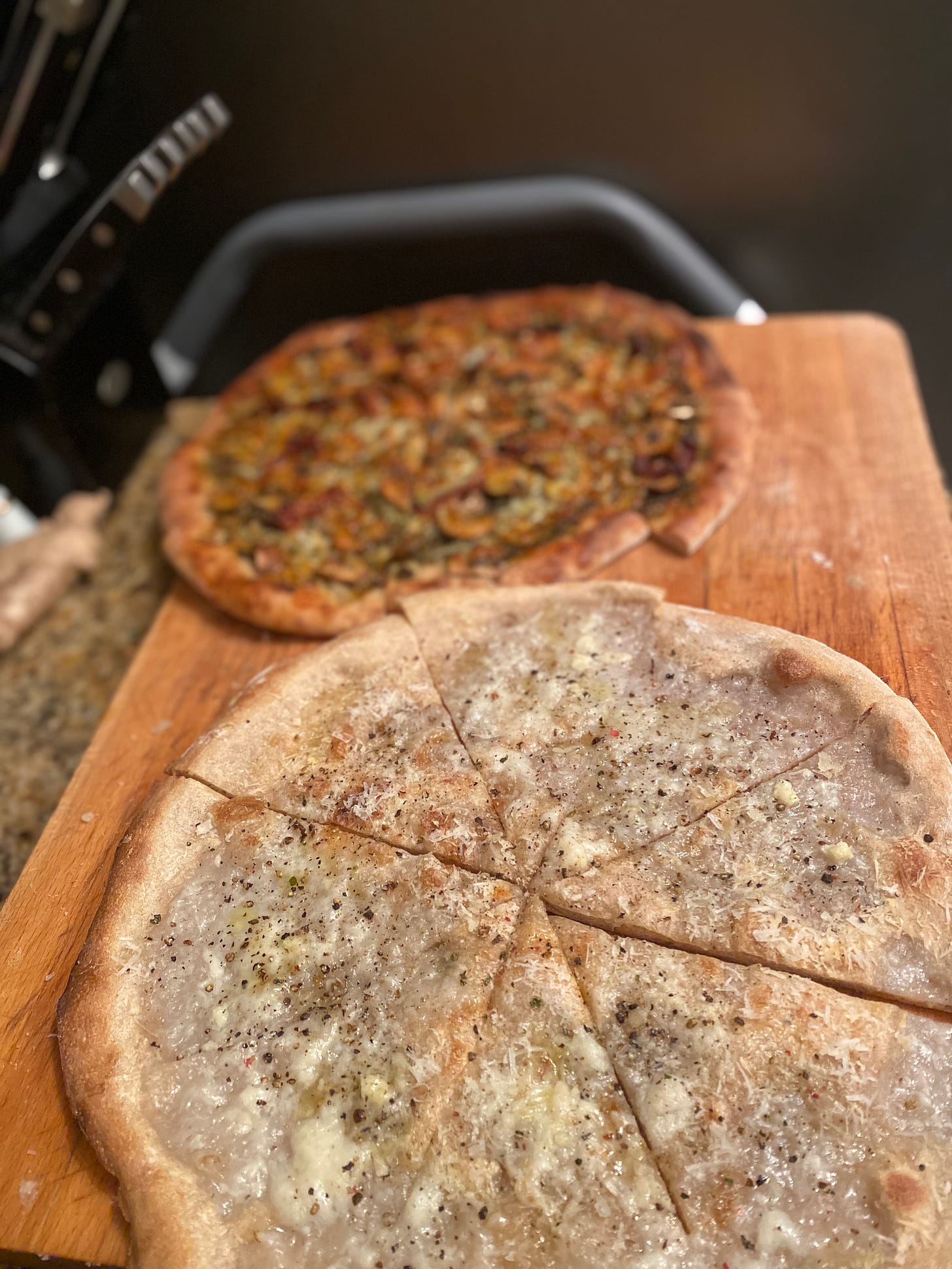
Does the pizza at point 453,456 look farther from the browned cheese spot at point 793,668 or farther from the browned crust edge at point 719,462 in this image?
the browned cheese spot at point 793,668

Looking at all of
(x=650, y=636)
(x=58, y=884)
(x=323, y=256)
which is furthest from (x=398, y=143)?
(x=58, y=884)

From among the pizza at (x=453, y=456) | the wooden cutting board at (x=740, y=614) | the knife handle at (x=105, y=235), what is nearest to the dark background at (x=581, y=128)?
the knife handle at (x=105, y=235)

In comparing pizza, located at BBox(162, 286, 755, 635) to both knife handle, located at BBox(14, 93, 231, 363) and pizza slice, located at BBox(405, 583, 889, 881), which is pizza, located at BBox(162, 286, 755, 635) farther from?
knife handle, located at BBox(14, 93, 231, 363)

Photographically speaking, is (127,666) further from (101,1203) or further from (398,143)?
(398,143)

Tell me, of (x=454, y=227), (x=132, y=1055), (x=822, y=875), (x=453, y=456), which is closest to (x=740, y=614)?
(x=822, y=875)

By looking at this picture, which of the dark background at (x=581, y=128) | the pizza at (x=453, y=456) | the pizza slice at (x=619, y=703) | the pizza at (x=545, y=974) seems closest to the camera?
the pizza at (x=545, y=974)
